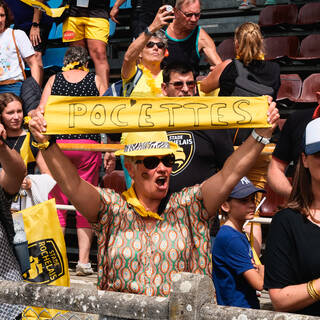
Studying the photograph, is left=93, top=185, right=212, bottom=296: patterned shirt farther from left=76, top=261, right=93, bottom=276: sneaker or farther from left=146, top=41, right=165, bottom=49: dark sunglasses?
left=76, top=261, right=93, bottom=276: sneaker

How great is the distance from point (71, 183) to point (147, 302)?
0.95m

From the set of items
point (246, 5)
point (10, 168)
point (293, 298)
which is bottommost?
point (293, 298)

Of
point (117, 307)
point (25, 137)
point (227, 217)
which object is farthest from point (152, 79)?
point (117, 307)

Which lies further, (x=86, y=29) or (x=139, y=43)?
(x=86, y=29)

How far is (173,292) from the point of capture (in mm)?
2000

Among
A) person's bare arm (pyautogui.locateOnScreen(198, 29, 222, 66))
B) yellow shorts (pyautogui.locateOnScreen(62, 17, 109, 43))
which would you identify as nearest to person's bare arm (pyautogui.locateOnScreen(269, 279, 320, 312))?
person's bare arm (pyautogui.locateOnScreen(198, 29, 222, 66))

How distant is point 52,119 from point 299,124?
1.37 meters

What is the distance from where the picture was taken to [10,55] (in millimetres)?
7176

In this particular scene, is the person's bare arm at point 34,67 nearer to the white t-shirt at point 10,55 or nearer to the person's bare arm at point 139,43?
the white t-shirt at point 10,55

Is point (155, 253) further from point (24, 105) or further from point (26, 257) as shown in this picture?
point (24, 105)

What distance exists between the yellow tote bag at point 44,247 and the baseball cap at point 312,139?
82.1 inches

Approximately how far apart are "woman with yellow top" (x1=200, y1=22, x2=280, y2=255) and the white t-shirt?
2999 mm

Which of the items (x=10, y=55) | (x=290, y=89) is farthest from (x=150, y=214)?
(x=290, y=89)

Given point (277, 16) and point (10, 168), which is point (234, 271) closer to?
point (10, 168)
